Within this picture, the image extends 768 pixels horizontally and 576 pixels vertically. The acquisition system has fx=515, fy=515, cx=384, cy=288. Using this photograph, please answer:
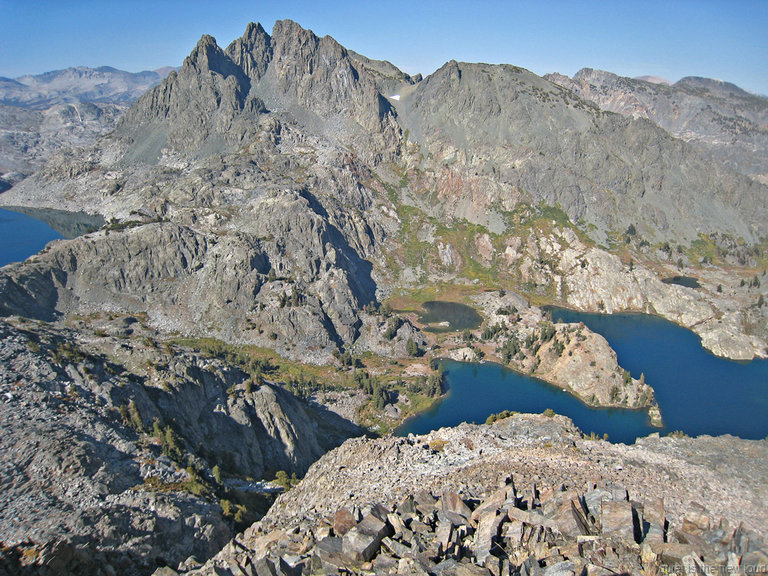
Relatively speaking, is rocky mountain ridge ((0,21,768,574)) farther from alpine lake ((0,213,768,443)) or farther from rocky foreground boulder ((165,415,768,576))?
alpine lake ((0,213,768,443))

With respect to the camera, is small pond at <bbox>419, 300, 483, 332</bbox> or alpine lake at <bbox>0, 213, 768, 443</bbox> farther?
small pond at <bbox>419, 300, 483, 332</bbox>

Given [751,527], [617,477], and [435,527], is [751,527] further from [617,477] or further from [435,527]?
[435,527]

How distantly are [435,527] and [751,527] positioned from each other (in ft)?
90.7

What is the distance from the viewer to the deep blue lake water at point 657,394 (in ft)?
370

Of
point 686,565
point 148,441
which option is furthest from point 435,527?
point 148,441

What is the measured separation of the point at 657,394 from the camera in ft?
413

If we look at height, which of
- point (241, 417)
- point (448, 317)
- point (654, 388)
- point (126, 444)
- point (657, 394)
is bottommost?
point (657, 394)

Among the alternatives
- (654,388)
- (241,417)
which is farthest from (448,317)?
(241,417)

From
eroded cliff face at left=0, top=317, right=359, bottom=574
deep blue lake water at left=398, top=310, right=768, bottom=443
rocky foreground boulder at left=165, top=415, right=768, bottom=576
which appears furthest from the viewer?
deep blue lake water at left=398, top=310, right=768, bottom=443

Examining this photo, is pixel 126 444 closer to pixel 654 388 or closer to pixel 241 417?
pixel 241 417

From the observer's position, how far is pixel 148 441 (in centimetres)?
5766

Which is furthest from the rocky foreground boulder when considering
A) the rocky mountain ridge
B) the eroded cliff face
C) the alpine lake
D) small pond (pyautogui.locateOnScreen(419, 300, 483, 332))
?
small pond (pyautogui.locateOnScreen(419, 300, 483, 332))

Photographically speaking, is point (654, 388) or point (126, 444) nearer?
point (126, 444)

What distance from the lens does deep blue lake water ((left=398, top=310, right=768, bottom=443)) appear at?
370 feet
